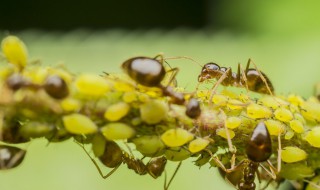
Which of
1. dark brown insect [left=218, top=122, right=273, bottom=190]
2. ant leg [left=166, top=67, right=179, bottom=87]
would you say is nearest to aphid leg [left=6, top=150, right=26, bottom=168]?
ant leg [left=166, top=67, right=179, bottom=87]

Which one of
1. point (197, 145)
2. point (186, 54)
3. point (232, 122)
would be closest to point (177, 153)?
point (197, 145)

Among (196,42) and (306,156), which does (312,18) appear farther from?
(306,156)

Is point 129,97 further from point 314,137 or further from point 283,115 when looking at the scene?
point 314,137

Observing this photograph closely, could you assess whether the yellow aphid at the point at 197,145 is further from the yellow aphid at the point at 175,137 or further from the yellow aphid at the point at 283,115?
the yellow aphid at the point at 283,115

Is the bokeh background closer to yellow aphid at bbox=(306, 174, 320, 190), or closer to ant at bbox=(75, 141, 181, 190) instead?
ant at bbox=(75, 141, 181, 190)

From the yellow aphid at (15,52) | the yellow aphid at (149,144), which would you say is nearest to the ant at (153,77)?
the yellow aphid at (149,144)

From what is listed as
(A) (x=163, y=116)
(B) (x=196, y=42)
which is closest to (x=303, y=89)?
(B) (x=196, y=42)
